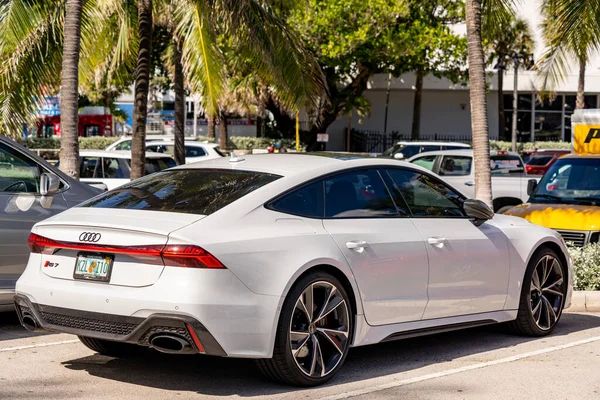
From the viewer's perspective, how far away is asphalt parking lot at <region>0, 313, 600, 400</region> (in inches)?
256

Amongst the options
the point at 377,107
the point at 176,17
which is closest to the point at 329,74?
the point at 377,107

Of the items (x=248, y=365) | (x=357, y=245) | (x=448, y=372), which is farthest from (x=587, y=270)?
(x=248, y=365)

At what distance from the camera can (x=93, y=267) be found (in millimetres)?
6316

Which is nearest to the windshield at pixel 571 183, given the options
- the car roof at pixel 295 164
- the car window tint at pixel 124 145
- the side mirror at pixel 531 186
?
the side mirror at pixel 531 186

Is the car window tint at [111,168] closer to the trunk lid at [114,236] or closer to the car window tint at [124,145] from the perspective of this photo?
the car window tint at [124,145]

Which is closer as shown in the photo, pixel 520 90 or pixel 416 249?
pixel 416 249

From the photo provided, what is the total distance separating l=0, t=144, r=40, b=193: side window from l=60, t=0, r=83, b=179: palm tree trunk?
413cm

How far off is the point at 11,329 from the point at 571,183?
8.52 metres

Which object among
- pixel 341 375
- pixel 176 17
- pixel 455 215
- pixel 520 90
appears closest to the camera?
pixel 341 375

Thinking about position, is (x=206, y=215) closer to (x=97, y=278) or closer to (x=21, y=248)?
(x=97, y=278)

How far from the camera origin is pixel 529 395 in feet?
21.6

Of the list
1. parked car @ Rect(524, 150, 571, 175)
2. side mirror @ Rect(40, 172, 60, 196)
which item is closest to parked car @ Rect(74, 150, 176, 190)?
side mirror @ Rect(40, 172, 60, 196)

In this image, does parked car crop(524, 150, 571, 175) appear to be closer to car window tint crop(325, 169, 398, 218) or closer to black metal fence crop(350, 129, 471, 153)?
black metal fence crop(350, 129, 471, 153)

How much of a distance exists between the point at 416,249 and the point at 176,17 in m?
11.6
